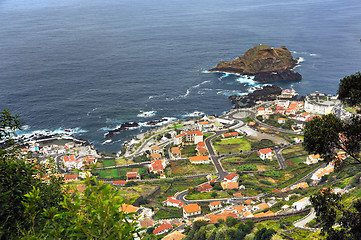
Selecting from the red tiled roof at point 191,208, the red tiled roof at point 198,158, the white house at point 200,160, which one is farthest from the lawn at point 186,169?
the red tiled roof at point 191,208

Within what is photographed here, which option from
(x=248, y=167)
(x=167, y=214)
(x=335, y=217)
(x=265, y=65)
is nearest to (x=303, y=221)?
(x=167, y=214)

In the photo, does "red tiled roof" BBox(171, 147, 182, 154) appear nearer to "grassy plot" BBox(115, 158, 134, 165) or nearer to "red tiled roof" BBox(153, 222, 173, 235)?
"grassy plot" BBox(115, 158, 134, 165)

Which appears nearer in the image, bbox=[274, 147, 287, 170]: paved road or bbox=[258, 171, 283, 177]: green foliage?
bbox=[258, 171, 283, 177]: green foliage

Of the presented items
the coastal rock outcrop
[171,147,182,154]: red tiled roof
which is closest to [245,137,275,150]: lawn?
[171,147,182,154]: red tiled roof

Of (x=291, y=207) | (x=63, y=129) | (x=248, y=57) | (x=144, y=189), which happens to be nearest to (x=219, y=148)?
(x=144, y=189)

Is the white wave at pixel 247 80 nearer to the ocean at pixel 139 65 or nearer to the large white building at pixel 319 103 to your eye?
the ocean at pixel 139 65
